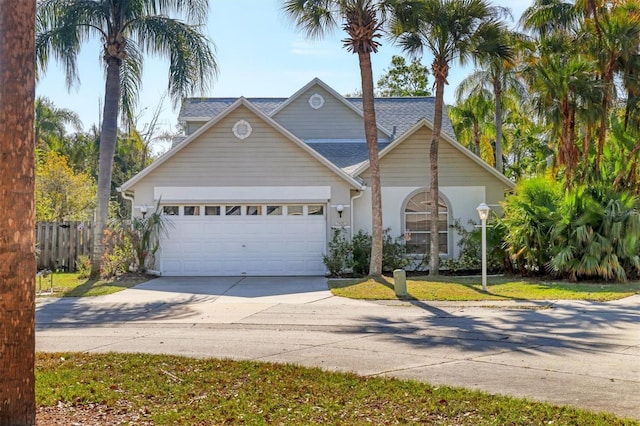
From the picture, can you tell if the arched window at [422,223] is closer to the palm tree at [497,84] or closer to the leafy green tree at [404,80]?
the palm tree at [497,84]

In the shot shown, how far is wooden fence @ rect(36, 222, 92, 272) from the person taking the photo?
19922 millimetres

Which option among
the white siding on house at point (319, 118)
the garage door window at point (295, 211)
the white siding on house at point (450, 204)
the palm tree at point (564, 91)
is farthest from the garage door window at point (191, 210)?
the palm tree at point (564, 91)

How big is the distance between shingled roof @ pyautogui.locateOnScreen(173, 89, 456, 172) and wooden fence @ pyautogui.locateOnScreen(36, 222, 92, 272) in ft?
17.0

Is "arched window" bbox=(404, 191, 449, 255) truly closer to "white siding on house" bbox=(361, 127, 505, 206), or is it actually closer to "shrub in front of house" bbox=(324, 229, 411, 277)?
"white siding on house" bbox=(361, 127, 505, 206)

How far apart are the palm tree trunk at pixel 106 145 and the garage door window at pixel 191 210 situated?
2461 millimetres

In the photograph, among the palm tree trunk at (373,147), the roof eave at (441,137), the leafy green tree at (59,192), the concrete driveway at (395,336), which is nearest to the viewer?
the concrete driveway at (395,336)

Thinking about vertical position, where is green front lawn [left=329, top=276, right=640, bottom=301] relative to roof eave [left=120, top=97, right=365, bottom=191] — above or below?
below

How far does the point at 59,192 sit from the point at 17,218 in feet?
76.6

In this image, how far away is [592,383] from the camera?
621 centimetres

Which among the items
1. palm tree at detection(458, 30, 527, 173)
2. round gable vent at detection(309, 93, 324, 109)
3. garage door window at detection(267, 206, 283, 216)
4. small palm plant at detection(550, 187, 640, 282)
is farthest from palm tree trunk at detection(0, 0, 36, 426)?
palm tree at detection(458, 30, 527, 173)

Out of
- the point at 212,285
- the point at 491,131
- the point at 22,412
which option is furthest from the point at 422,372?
the point at 491,131

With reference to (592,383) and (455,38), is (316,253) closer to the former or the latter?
(455,38)

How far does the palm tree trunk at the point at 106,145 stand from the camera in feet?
53.9

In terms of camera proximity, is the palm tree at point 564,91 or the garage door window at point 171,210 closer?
the palm tree at point 564,91
